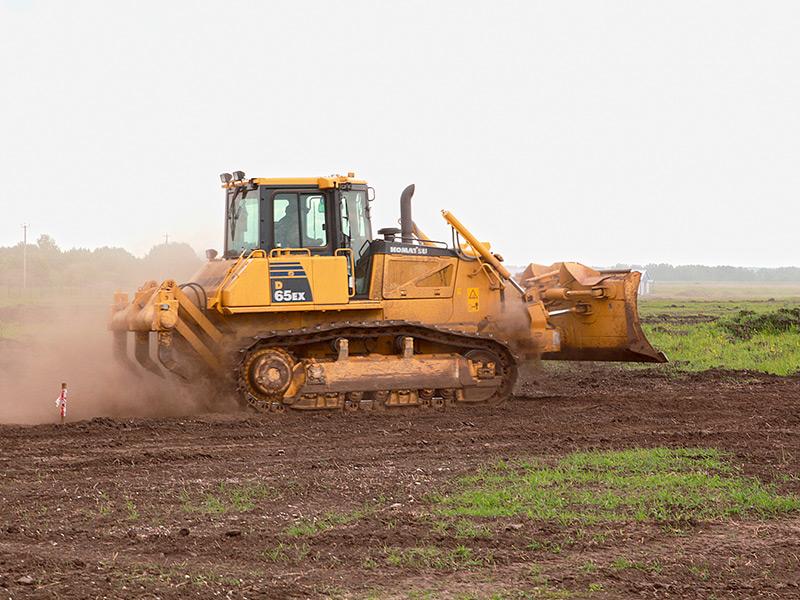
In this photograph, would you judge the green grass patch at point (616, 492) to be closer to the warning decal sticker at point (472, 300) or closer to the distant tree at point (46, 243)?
the warning decal sticker at point (472, 300)

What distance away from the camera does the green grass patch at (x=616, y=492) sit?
6918 millimetres

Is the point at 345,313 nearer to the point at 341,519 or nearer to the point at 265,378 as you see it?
the point at 265,378

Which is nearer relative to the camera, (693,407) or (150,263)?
(693,407)

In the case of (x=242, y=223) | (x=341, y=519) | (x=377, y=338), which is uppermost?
(x=242, y=223)

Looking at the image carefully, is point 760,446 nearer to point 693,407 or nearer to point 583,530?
point 693,407

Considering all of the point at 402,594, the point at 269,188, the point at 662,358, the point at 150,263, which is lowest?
the point at 402,594

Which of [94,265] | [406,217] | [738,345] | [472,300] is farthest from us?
[94,265]

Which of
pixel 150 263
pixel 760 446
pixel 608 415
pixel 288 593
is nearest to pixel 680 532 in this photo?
pixel 288 593

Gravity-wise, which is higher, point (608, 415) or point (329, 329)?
point (329, 329)

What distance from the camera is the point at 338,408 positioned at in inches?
481

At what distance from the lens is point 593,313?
13.9 meters

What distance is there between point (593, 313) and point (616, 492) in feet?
21.7

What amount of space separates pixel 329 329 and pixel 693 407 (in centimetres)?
564

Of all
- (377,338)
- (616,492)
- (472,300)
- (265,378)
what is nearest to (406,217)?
(472,300)
